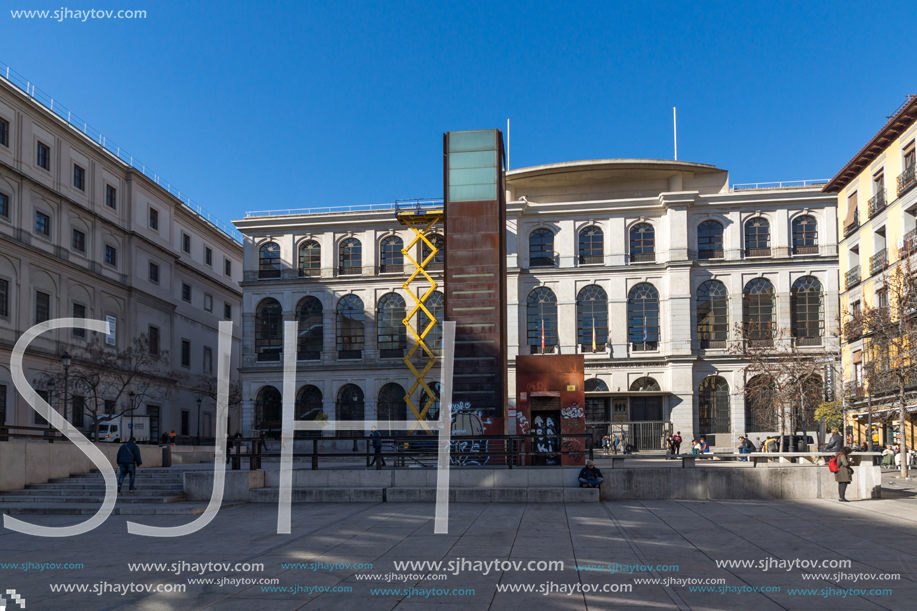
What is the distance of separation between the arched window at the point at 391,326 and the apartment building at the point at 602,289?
4.2 inches

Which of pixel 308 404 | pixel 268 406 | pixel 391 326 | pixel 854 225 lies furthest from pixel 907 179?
pixel 268 406

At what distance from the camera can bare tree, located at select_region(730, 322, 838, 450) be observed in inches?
1687

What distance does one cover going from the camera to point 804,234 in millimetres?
53219

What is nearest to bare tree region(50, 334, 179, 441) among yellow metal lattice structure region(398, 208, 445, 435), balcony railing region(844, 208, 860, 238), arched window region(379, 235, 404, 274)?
arched window region(379, 235, 404, 274)

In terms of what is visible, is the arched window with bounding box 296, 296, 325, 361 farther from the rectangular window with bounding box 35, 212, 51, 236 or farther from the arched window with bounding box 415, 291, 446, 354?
the rectangular window with bounding box 35, 212, 51, 236

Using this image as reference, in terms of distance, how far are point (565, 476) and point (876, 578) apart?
10.0 m

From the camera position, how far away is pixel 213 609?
867 centimetres

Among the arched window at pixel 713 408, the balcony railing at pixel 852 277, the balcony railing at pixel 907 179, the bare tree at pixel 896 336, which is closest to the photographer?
the bare tree at pixel 896 336

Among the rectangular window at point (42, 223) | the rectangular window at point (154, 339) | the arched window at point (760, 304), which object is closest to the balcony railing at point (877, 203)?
the arched window at point (760, 304)

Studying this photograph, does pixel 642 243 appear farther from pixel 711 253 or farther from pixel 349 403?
pixel 349 403

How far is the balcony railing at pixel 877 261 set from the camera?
41.0 m

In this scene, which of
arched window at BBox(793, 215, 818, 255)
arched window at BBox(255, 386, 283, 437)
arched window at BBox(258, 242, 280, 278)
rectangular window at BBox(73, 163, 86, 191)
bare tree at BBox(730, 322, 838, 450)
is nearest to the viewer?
bare tree at BBox(730, 322, 838, 450)

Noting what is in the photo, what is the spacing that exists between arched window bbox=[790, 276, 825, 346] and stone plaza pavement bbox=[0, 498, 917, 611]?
1437 inches

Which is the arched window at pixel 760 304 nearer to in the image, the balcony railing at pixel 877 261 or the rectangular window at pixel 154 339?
the balcony railing at pixel 877 261
